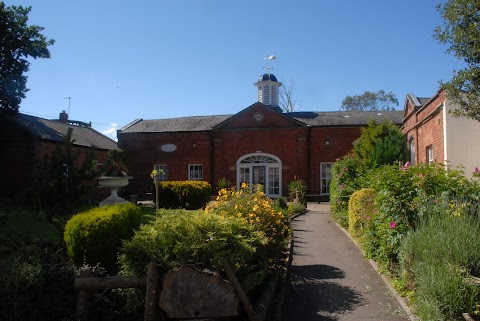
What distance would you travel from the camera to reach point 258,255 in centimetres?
526

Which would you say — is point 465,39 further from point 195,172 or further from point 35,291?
point 195,172

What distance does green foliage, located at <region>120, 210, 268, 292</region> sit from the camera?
456 cm

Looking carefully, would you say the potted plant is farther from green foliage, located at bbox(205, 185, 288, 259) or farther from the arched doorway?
the arched doorway

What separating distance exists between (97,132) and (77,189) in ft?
95.0

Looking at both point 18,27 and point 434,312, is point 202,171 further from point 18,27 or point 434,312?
point 434,312

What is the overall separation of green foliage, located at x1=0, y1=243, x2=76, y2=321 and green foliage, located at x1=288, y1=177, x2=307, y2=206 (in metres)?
17.2

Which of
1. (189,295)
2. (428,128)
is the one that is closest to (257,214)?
(189,295)

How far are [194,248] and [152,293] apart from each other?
66 centimetres

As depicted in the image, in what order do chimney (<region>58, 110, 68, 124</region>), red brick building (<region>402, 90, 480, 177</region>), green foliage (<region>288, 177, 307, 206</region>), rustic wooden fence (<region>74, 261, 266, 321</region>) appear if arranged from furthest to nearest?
chimney (<region>58, 110, 68, 124</region>)
green foliage (<region>288, 177, 307, 206</region>)
red brick building (<region>402, 90, 480, 177</region>)
rustic wooden fence (<region>74, 261, 266, 321</region>)

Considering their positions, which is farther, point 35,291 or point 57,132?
point 57,132

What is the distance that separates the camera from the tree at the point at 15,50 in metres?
19.5

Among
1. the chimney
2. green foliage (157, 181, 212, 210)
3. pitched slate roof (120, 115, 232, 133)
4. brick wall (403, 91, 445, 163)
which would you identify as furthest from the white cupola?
the chimney

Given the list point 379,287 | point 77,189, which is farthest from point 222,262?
point 77,189

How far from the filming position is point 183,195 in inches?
786
